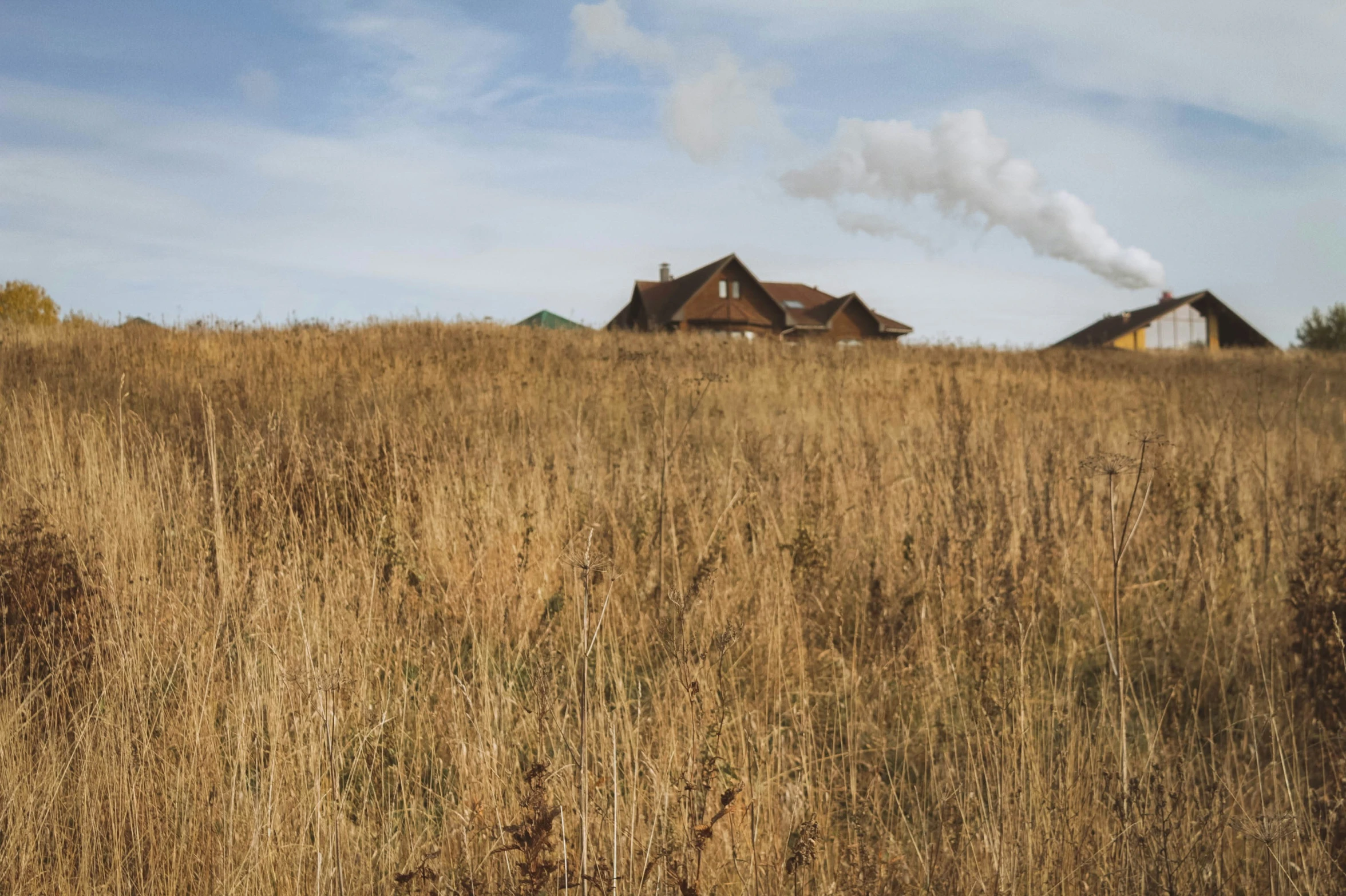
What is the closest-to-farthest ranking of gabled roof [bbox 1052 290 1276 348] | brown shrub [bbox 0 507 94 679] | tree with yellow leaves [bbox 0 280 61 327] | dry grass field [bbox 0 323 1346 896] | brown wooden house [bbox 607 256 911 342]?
dry grass field [bbox 0 323 1346 896] < brown shrub [bbox 0 507 94 679] < tree with yellow leaves [bbox 0 280 61 327] < brown wooden house [bbox 607 256 911 342] < gabled roof [bbox 1052 290 1276 348]

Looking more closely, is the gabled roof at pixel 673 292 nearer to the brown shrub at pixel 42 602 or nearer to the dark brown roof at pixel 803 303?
the dark brown roof at pixel 803 303

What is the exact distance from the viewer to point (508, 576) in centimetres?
349

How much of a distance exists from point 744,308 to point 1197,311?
2431cm

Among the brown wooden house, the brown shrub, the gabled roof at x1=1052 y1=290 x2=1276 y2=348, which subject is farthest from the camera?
the gabled roof at x1=1052 y1=290 x2=1276 y2=348

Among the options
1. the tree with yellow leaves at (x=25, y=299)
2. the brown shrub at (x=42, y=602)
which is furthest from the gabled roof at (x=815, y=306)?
the brown shrub at (x=42, y=602)

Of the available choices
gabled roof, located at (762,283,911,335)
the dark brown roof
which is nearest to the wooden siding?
gabled roof, located at (762,283,911,335)

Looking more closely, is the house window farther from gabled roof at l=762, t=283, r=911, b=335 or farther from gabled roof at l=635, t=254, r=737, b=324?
gabled roof at l=635, t=254, r=737, b=324

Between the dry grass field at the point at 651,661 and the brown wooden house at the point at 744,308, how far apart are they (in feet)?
94.7

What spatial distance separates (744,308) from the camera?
37406mm

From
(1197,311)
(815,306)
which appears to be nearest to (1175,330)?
(1197,311)

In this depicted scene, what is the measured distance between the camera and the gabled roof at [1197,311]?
39.8m

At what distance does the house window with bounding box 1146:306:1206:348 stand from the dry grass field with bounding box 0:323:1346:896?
39.7 metres

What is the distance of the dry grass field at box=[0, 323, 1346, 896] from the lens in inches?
69.4

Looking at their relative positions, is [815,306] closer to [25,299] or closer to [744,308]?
[744,308]
